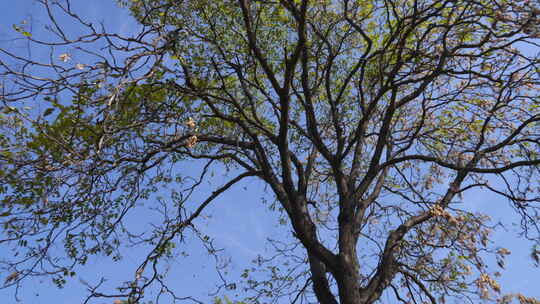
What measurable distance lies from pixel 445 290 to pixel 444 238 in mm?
1134

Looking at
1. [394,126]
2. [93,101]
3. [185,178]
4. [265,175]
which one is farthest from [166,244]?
[394,126]

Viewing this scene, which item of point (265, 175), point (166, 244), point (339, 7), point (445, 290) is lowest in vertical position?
point (445, 290)

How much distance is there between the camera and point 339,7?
1162 centimetres

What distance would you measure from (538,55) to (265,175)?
5.74m

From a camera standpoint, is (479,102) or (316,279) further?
(479,102)

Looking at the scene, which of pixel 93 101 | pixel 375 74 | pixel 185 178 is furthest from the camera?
pixel 375 74

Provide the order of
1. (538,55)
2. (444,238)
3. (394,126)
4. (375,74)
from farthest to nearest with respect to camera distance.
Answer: (394,126) → (375,74) → (444,238) → (538,55)


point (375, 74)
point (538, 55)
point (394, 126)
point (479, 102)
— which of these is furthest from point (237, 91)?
point (538, 55)

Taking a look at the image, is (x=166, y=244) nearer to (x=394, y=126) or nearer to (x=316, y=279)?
(x=316, y=279)

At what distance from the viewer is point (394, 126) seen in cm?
1315

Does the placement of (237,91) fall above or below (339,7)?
below

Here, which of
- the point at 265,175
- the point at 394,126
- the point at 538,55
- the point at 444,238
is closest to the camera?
the point at 538,55

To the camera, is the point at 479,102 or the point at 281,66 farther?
the point at 281,66

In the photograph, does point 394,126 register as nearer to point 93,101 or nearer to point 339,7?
point 339,7
